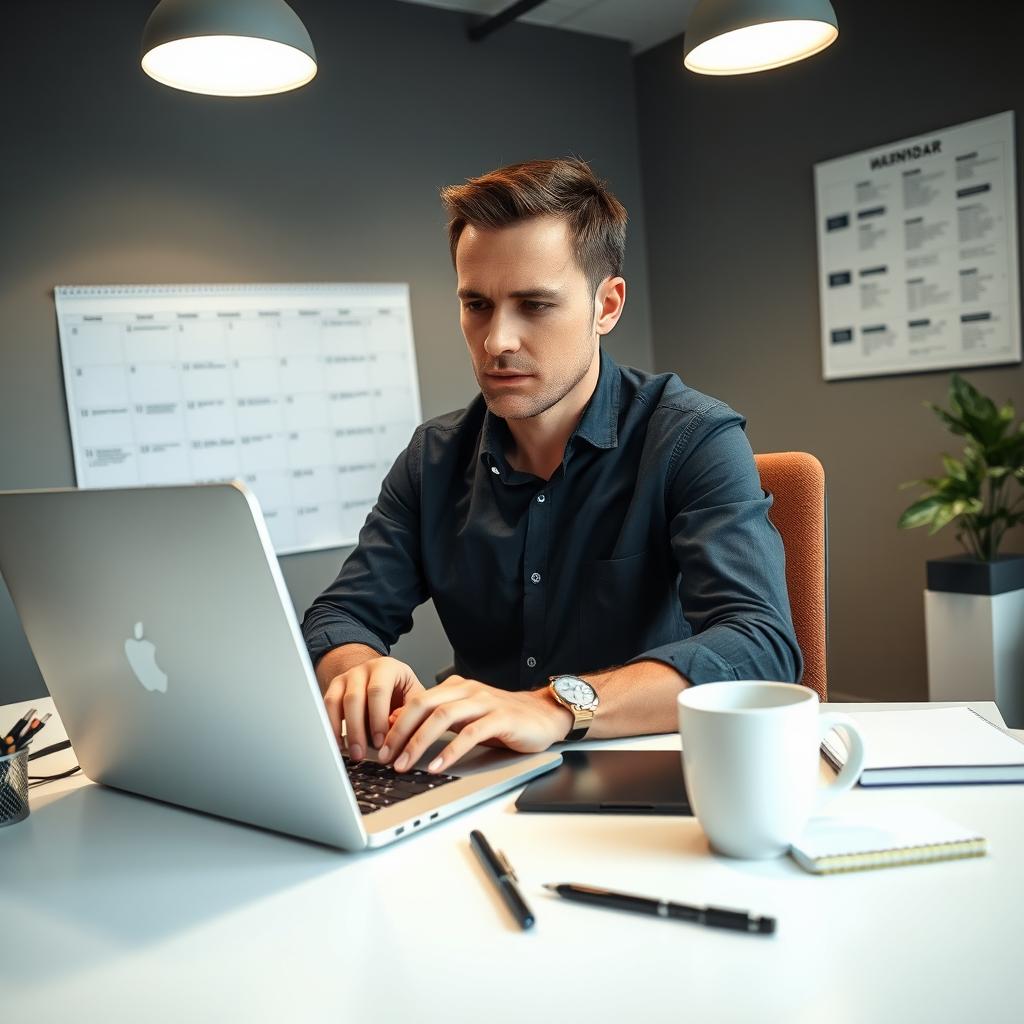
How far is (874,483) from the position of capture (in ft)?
11.2

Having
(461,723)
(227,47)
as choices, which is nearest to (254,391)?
(227,47)

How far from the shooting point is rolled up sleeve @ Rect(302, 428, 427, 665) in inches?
59.9

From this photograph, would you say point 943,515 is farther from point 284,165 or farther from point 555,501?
point 284,165

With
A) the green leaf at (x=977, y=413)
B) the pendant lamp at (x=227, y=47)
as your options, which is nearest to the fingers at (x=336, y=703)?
the pendant lamp at (x=227, y=47)

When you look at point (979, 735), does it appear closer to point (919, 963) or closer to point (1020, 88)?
point (919, 963)

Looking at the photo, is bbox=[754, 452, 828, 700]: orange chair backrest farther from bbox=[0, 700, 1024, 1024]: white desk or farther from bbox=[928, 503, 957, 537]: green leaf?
bbox=[928, 503, 957, 537]: green leaf

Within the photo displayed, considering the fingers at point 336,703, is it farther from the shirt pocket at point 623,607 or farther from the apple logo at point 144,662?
the shirt pocket at point 623,607

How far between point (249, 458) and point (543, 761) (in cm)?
247

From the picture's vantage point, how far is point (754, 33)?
1925 millimetres

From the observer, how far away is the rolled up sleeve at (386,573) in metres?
1.52

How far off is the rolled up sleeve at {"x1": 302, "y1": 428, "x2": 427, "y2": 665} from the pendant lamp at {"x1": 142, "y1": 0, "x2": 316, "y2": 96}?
0.70 metres

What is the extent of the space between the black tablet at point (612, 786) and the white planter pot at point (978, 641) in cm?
213

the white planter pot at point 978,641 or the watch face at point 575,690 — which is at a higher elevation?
the watch face at point 575,690

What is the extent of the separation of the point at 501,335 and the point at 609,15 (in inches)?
114
